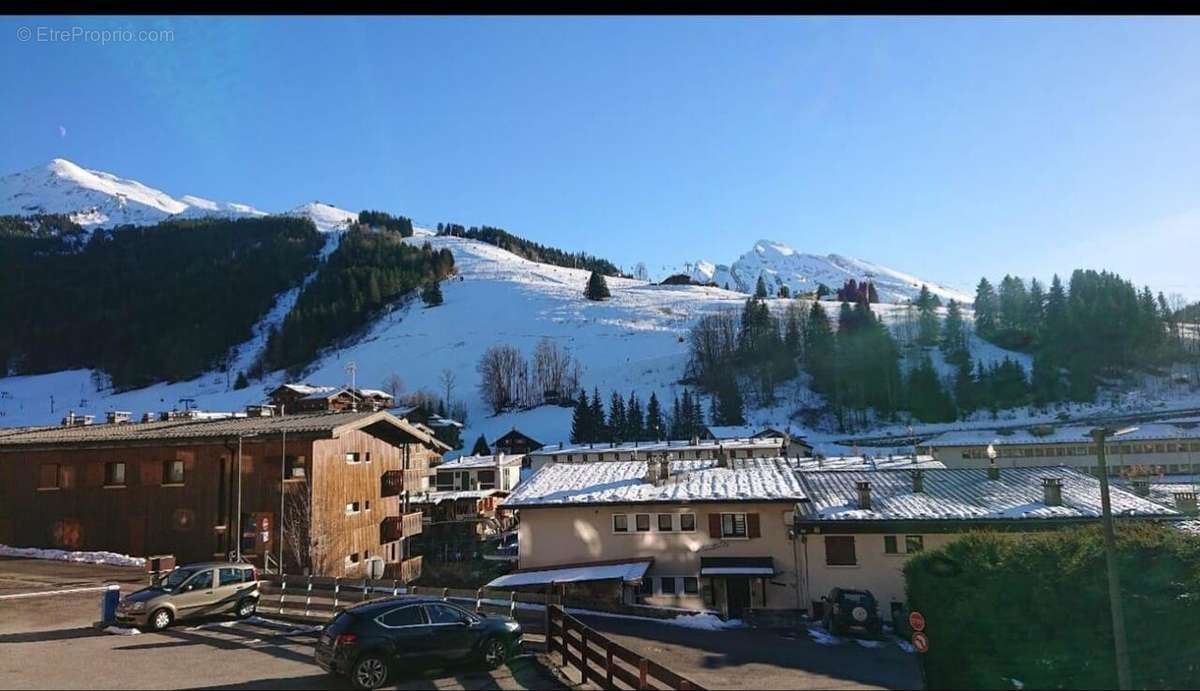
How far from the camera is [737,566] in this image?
30.6 metres

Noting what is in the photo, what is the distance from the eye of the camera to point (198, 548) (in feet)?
108

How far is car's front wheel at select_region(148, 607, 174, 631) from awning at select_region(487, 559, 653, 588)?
11.6m

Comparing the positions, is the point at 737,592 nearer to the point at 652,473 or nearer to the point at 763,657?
the point at 652,473

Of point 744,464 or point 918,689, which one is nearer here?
point 918,689

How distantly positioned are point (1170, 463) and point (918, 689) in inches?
2825

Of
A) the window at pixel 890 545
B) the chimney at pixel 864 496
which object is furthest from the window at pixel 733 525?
the window at pixel 890 545

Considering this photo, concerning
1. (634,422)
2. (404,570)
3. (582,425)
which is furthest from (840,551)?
(634,422)

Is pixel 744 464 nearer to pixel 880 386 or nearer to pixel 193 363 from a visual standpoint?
pixel 880 386

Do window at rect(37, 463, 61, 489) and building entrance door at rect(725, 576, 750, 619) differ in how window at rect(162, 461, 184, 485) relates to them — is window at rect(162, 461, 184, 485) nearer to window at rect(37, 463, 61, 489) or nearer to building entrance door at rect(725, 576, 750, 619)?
window at rect(37, 463, 61, 489)

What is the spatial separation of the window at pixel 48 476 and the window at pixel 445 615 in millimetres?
30130

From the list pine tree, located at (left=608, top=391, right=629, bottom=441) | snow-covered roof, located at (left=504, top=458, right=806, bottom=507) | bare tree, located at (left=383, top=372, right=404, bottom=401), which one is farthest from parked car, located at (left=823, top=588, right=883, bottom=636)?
bare tree, located at (left=383, top=372, right=404, bottom=401)

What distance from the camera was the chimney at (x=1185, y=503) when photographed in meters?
30.1

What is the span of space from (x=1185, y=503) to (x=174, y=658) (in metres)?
38.0

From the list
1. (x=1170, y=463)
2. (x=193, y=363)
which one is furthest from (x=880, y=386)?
(x=193, y=363)
